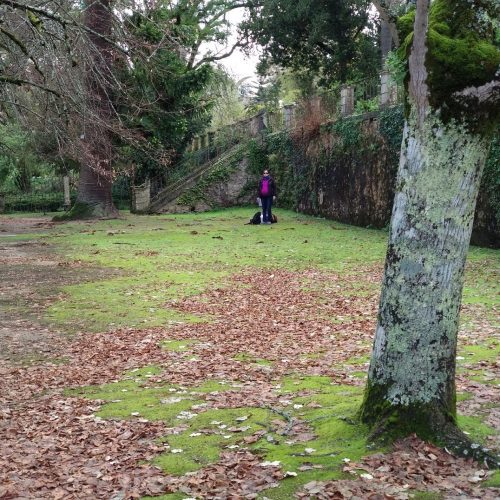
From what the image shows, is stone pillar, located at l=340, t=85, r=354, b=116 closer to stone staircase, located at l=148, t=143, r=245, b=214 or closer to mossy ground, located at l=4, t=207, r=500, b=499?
mossy ground, located at l=4, t=207, r=500, b=499

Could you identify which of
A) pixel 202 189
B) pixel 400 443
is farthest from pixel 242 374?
pixel 202 189

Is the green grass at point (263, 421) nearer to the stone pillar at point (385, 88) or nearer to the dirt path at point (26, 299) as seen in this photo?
the dirt path at point (26, 299)

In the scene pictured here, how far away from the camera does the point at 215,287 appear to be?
1198 centimetres

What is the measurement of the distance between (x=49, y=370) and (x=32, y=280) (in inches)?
246

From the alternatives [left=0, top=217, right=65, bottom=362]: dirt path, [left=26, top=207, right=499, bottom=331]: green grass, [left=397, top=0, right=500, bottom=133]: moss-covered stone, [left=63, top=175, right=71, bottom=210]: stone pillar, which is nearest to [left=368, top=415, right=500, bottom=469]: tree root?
[left=397, top=0, right=500, bottom=133]: moss-covered stone

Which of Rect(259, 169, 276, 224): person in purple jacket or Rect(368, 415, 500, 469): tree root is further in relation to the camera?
Rect(259, 169, 276, 224): person in purple jacket

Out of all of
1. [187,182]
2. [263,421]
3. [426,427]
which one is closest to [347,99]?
[187,182]

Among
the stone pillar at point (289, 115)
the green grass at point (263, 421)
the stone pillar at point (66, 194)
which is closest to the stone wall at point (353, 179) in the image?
the stone pillar at point (289, 115)

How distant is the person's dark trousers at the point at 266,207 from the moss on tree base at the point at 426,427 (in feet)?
66.4

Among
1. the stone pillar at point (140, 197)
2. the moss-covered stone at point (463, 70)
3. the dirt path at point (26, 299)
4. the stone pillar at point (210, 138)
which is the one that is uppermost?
the stone pillar at point (210, 138)

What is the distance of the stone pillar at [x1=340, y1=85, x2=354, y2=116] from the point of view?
958 inches

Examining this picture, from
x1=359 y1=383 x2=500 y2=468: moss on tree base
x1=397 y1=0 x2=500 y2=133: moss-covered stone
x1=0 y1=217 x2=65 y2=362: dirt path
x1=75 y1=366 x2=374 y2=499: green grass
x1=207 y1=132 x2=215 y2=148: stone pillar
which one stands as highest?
x1=207 y1=132 x2=215 y2=148: stone pillar

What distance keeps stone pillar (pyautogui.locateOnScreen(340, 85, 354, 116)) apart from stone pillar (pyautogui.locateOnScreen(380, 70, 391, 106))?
101 inches

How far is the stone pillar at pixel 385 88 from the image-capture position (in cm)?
2148
